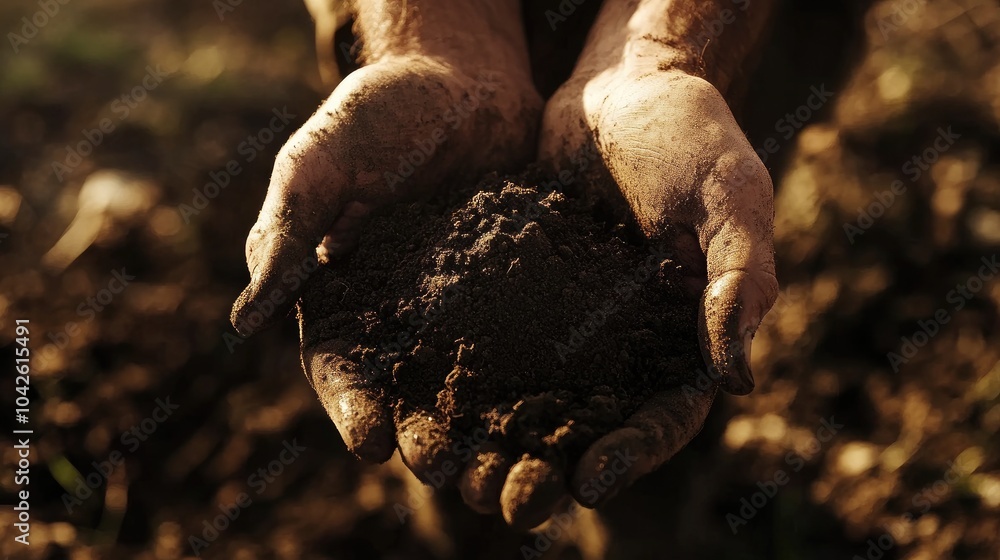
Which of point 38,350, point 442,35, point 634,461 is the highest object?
point 442,35

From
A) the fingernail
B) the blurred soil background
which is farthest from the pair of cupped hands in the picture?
the blurred soil background

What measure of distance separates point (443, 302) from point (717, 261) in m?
0.42

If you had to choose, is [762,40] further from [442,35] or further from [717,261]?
[717,261]

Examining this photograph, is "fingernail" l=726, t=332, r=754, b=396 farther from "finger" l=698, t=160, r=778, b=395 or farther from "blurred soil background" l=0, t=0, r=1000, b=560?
"blurred soil background" l=0, t=0, r=1000, b=560

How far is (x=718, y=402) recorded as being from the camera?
231 cm

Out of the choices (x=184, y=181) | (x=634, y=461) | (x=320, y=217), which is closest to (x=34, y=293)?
(x=184, y=181)

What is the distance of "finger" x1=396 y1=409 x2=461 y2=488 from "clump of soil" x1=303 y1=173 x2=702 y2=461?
26mm

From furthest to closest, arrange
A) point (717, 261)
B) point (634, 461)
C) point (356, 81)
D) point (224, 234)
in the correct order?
point (224, 234)
point (356, 81)
point (717, 261)
point (634, 461)

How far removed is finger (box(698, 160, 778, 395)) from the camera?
1031 mm

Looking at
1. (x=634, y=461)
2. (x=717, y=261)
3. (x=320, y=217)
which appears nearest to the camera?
(x=634, y=461)

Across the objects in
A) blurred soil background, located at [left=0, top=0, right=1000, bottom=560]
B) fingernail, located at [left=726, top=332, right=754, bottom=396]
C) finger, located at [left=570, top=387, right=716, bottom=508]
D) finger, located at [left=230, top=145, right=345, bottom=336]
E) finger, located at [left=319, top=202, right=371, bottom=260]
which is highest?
finger, located at [left=230, top=145, right=345, bottom=336]

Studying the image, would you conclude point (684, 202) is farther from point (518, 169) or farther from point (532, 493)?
point (532, 493)

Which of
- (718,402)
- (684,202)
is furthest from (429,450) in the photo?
(718,402)

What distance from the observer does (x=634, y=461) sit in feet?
3.24
